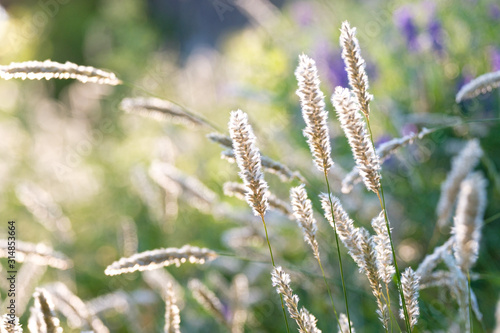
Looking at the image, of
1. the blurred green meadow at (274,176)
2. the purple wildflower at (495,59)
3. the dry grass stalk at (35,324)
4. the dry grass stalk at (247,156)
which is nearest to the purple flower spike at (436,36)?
the blurred green meadow at (274,176)

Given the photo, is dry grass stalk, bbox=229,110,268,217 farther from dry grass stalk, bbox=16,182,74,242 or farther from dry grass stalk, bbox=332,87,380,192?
dry grass stalk, bbox=16,182,74,242

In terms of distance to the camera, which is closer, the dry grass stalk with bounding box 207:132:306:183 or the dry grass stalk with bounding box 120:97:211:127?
the dry grass stalk with bounding box 207:132:306:183

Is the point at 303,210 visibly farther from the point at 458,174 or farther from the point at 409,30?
the point at 409,30

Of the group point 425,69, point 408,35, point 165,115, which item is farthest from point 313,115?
point 425,69

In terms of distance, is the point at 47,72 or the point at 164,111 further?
the point at 164,111

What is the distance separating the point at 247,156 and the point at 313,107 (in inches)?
4.4

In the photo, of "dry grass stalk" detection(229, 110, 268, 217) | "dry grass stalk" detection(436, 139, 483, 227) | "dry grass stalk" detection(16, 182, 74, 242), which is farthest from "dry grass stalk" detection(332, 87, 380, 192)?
"dry grass stalk" detection(16, 182, 74, 242)

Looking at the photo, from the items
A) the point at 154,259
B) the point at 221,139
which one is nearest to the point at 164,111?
the point at 221,139

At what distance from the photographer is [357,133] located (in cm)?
77

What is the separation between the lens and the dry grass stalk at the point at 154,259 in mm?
890

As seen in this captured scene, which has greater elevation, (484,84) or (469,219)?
(484,84)

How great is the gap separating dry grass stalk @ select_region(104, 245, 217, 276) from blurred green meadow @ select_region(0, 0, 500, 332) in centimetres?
4

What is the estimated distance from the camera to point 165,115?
1237mm

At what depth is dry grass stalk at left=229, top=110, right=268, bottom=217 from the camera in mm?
773
